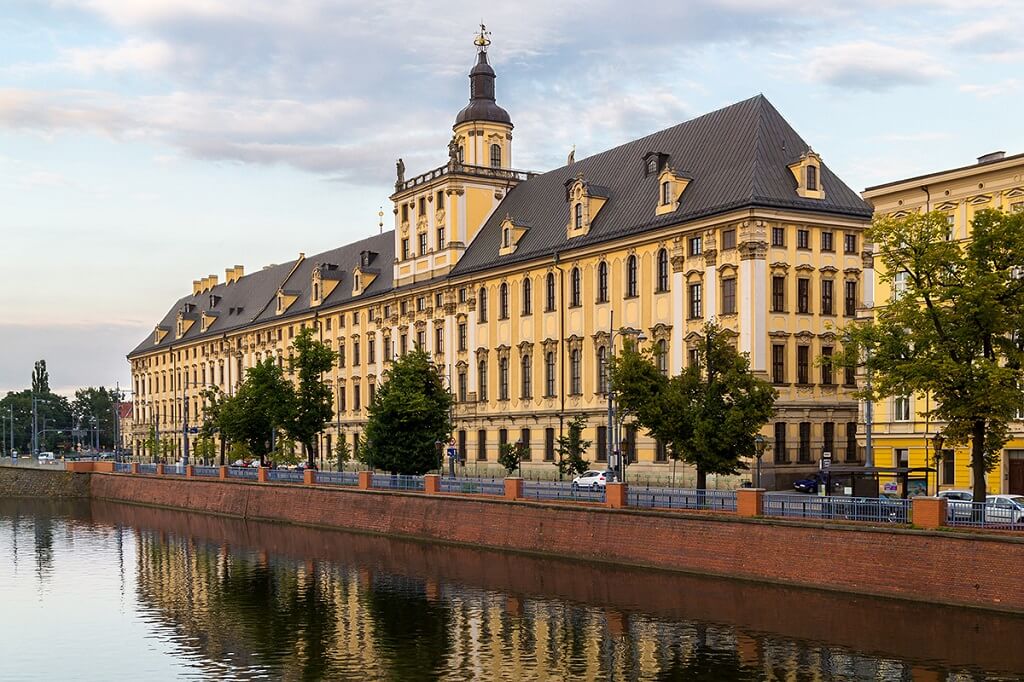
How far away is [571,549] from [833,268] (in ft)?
92.0

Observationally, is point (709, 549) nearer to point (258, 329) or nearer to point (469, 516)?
point (469, 516)

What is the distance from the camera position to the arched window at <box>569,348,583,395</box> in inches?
3179

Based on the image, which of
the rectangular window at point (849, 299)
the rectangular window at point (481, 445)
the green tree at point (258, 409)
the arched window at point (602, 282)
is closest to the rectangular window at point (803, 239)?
the rectangular window at point (849, 299)

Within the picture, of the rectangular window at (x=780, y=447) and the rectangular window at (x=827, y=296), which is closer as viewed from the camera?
the rectangular window at (x=780, y=447)

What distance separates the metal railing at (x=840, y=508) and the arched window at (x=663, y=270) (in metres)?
31.0

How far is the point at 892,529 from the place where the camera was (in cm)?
3828

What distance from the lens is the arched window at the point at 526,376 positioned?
281 ft

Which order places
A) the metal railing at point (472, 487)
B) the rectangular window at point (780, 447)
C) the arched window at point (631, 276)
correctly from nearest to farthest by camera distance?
the metal railing at point (472, 487) < the rectangular window at point (780, 447) < the arched window at point (631, 276)

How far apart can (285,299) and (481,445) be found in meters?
42.4

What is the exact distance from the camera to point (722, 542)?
1742 inches

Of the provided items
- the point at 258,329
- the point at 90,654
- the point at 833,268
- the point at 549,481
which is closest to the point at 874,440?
the point at 833,268

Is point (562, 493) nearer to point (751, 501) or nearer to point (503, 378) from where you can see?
point (751, 501)

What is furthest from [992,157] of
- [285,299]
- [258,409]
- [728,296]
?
[285,299]

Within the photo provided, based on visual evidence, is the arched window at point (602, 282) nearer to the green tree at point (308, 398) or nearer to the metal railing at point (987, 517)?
the green tree at point (308, 398)
